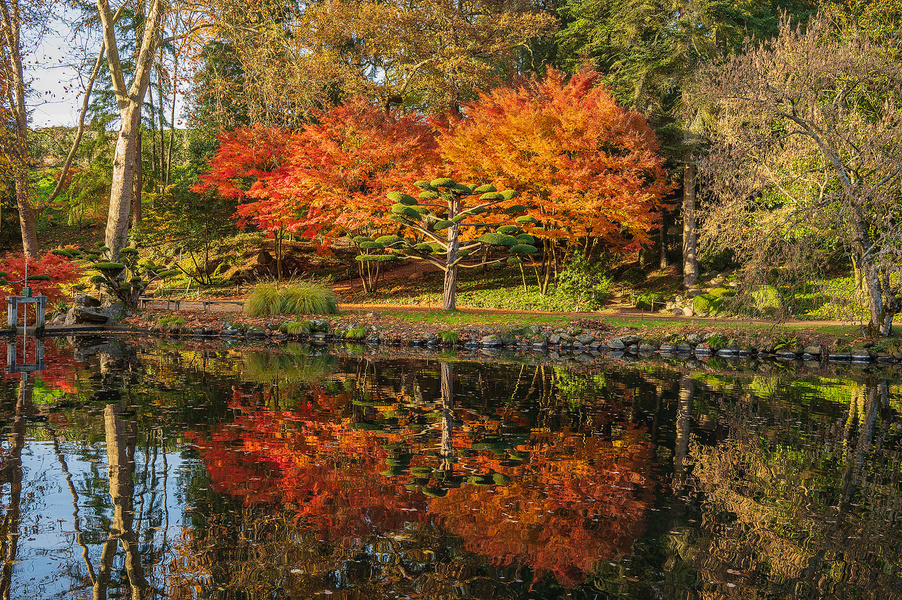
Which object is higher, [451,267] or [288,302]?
[451,267]

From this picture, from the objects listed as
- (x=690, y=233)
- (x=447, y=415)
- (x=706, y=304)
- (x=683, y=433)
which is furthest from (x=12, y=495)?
(x=690, y=233)

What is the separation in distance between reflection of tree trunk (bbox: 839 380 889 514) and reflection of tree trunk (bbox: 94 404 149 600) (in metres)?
4.40

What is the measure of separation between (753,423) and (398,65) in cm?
1950

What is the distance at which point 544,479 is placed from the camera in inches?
194

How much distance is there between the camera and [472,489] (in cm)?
465

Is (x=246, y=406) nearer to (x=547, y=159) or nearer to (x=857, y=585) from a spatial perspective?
(x=857, y=585)

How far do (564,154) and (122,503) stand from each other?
1681cm

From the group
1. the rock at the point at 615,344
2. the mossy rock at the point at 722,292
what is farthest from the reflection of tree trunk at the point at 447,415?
the mossy rock at the point at 722,292

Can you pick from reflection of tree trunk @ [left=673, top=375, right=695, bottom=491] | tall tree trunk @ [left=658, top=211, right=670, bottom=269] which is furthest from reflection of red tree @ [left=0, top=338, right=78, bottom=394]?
tall tree trunk @ [left=658, top=211, right=670, bottom=269]

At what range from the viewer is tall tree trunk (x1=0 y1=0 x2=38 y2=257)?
420 inches

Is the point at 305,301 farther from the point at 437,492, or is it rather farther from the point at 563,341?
the point at 437,492

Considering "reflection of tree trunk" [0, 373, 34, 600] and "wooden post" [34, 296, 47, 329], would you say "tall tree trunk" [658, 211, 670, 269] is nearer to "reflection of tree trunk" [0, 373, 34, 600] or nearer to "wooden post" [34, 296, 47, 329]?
"wooden post" [34, 296, 47, 329]

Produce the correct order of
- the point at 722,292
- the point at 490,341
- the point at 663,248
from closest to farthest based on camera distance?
the point at 490,341 < the point at 722,292 < the point at 663,248

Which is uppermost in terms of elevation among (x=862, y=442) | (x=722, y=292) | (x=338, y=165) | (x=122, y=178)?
(x=338, y=165)
